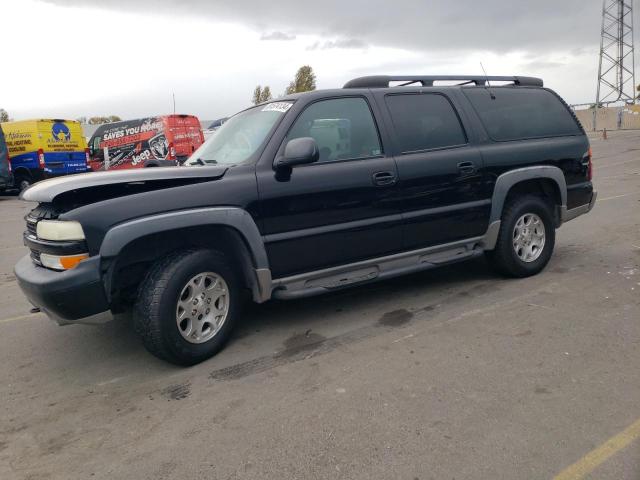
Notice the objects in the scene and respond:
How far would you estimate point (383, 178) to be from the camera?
4117mm

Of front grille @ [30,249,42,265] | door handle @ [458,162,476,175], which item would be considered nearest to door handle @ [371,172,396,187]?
door handle @ [458,162,476,175]

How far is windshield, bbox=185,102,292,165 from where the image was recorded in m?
3.95

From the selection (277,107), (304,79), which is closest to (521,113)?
(277,107)

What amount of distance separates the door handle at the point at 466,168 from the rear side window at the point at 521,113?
1.53ft

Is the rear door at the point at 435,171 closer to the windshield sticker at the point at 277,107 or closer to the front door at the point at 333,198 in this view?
the front door at the point at 333,198

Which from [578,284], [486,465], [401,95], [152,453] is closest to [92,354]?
[152,453]

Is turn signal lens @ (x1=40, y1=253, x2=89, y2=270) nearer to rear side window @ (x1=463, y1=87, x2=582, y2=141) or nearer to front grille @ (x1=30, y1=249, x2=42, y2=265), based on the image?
front grille @ (x1=30, y1=249, x2=42, y2=265)

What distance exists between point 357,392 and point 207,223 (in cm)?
143

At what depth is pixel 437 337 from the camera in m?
3.80

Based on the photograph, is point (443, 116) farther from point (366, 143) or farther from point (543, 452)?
point (543, 452)

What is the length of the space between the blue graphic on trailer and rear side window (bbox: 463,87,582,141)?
15.4m

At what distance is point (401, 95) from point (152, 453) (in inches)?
132

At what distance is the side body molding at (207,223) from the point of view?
316 cm

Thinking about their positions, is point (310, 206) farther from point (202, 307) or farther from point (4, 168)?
point (4, 168)
